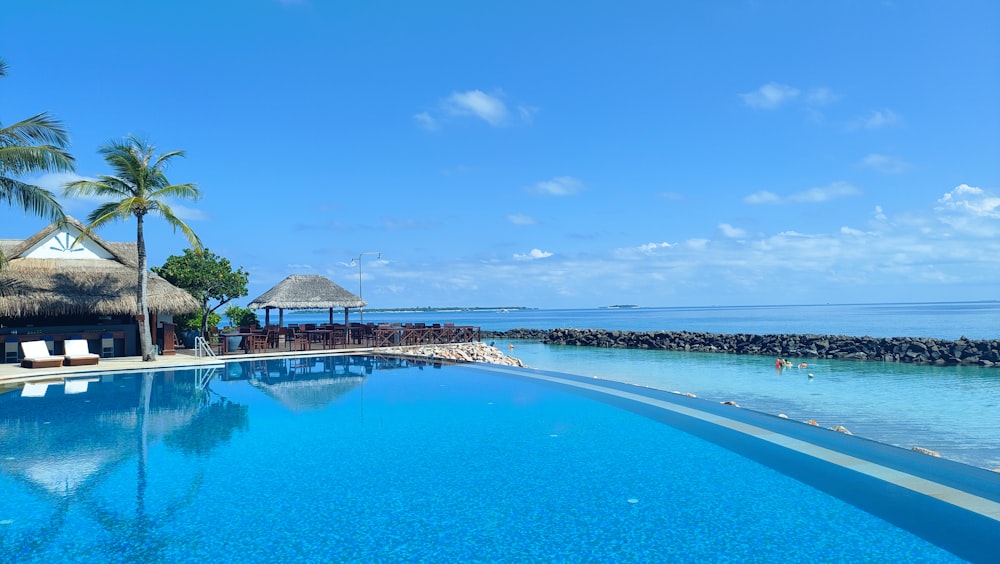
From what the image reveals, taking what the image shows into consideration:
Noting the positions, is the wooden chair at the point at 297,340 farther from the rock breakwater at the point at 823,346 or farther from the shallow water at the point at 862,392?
the rock breakwater at the point at 823,346

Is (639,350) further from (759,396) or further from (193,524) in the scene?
(193,524)

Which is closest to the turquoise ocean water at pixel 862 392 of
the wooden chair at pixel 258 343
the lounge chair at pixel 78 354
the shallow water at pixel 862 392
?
the shallow water at pixel 862 392

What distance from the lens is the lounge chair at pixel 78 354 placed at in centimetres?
1476

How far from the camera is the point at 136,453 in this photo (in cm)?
730

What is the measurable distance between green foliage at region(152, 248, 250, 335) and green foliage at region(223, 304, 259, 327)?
62.6 inches

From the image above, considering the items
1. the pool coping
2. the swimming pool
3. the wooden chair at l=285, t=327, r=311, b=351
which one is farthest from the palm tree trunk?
the pool coping

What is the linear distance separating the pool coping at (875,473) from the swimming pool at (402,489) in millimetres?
98

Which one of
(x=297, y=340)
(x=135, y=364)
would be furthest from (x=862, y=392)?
(x=135, y=364)

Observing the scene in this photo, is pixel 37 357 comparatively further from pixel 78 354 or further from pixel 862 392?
pixel 862 392

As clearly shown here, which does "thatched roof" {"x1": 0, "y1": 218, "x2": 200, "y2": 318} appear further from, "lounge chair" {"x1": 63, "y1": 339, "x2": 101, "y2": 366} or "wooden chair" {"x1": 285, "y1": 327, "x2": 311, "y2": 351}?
"wooden chair" {"x1": 285, "y1": 327, "x2": 311, "y2": 351}

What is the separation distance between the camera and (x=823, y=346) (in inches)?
1197

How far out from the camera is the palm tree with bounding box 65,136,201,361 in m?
15.3

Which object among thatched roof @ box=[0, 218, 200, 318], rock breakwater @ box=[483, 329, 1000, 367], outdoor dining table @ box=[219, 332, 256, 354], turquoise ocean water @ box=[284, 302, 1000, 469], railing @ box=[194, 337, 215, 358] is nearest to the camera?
turquoise ocean water @ box=[284, 302, 1000, 469]

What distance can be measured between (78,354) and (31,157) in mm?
4955
